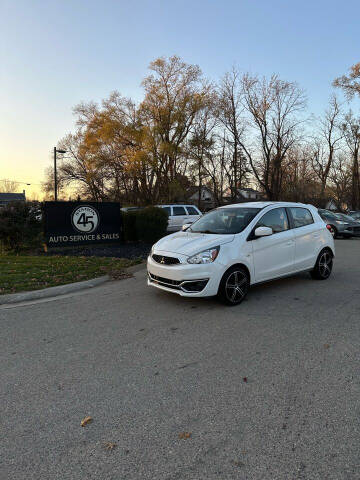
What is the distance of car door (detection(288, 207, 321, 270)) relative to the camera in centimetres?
634

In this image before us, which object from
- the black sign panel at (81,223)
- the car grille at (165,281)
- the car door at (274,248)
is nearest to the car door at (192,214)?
the black sign panel at (81,223)

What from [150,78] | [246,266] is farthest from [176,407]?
[150,78]

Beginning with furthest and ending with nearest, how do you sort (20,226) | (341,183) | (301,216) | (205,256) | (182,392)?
(341,183) < (20,226) < (301,216) < (205,256) < (182,392)

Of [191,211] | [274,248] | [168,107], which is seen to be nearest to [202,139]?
[168,107]

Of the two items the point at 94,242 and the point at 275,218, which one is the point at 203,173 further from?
the point at 275,218

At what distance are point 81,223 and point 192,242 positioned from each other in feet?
24.5

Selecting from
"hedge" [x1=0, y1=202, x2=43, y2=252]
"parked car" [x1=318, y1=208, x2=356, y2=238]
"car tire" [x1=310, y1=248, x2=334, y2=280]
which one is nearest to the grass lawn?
"hedge" [x1=0, y1=202, x2=43, y2=252]

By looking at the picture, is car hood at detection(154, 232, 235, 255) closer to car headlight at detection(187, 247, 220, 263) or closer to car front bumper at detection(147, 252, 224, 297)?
car headlight at detection(187, 247, 220, 263)

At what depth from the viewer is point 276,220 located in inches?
241

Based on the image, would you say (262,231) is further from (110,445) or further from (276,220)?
(110,445)

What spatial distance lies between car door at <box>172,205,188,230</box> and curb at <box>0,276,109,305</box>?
34.7ft

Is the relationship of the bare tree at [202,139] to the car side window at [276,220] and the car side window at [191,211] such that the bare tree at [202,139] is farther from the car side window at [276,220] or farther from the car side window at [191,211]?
the car side window at [276,220]

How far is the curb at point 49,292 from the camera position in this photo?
225 inches

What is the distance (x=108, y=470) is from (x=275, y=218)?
16.7ft
